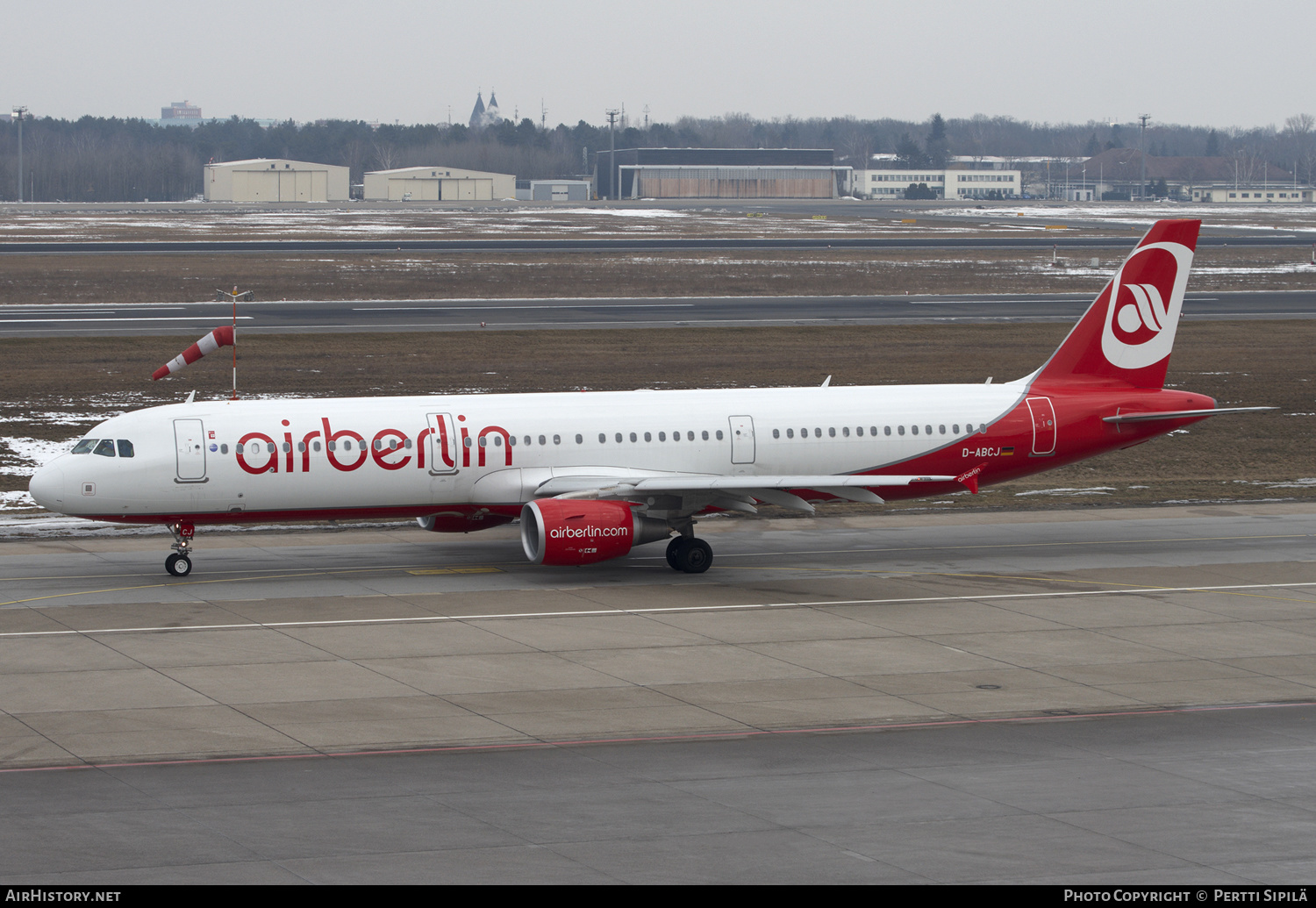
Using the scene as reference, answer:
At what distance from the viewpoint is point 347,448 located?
34.6m

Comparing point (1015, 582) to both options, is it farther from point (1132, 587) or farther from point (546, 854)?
point (546, 854)

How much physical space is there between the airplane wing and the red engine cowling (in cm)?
83

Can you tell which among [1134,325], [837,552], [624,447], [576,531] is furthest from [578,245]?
[576,531]

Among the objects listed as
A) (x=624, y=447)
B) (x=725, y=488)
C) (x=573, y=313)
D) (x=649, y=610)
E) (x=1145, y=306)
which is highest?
(x=1145, y=306)

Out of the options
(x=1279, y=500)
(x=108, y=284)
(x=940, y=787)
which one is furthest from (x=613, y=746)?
(x=108, y=284)

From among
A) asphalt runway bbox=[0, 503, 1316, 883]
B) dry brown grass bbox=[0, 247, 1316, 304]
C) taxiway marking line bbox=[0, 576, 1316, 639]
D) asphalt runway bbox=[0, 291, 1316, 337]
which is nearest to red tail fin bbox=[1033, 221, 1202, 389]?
asphalt runway bbox=[0, 503, 1316, 883]

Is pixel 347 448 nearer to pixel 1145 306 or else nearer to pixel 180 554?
pixel 180 554

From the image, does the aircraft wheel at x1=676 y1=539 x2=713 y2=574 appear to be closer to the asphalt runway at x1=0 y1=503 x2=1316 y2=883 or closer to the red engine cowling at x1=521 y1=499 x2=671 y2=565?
the asphalt runway at x1=0 y1=503 x2=1316 y2=883

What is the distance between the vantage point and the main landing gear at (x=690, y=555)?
35719mm

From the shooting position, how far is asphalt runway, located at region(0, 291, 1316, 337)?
254 ft

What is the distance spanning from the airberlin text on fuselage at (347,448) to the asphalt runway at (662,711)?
263 cm

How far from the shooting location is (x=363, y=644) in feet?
94.8

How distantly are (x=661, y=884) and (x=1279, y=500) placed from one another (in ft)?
113

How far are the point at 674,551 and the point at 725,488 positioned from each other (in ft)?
7.75
